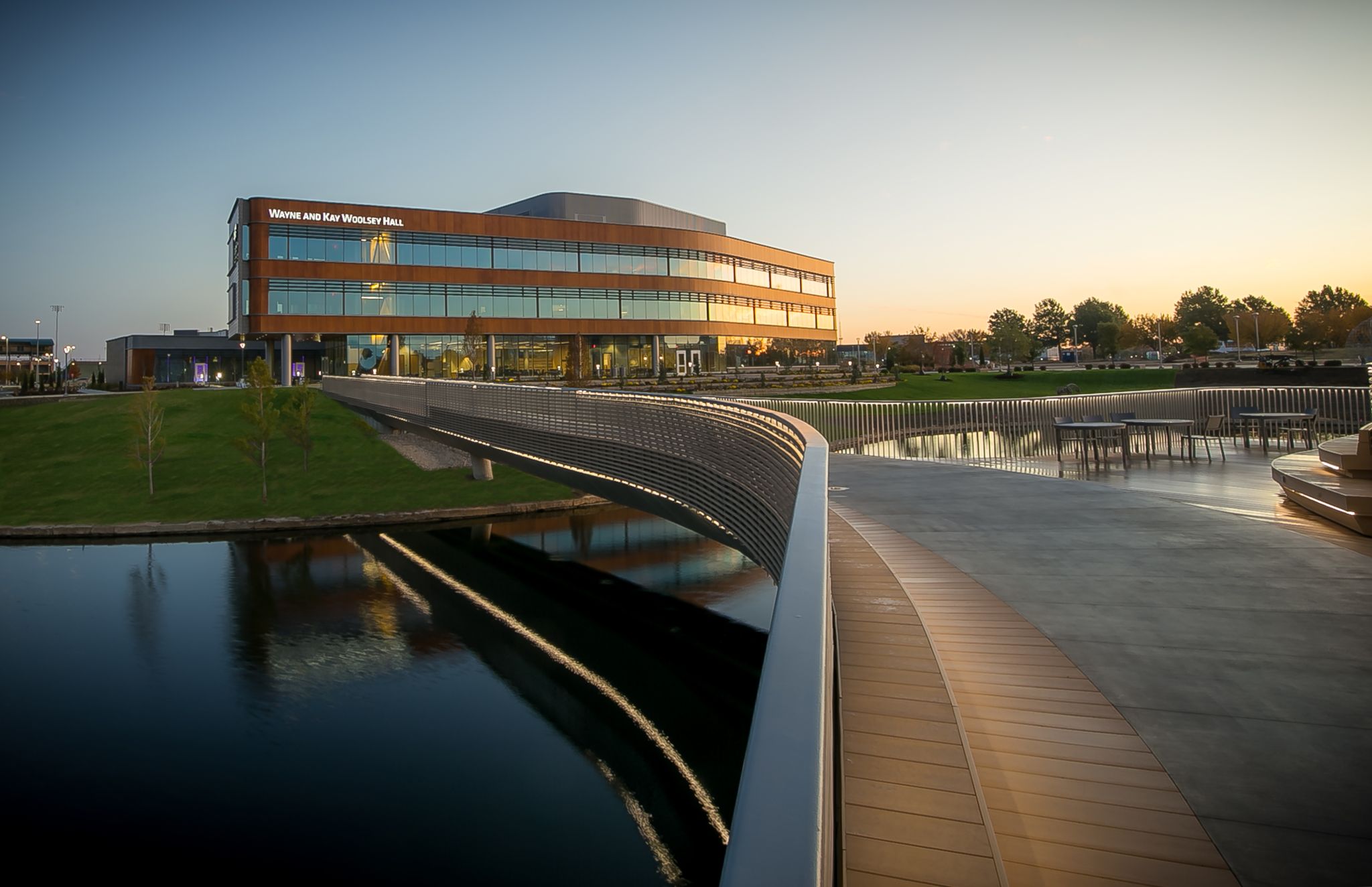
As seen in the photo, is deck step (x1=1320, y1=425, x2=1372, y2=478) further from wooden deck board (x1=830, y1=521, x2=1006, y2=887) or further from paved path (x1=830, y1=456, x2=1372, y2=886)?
wooden deck board (x1=830, y1=521, x2=1006, y2=887)

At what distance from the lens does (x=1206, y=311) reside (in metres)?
122

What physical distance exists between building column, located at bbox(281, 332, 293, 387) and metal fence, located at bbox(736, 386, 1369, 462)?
45.1m

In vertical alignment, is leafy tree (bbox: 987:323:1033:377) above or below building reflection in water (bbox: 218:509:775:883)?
above

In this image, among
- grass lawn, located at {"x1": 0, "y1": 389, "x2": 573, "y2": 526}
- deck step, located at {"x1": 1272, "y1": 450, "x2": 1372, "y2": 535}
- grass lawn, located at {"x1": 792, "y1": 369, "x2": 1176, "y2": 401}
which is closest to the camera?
deck step, located at {"x1": 1272, "y1": 450, "x2": 1372, "y2": 535}

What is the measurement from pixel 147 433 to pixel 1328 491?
122 feet

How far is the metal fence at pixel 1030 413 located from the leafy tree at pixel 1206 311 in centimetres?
10896

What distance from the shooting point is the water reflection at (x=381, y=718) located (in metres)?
10.3

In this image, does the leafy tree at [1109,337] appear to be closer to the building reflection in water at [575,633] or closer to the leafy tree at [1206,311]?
the leafy tree at [1206,311]

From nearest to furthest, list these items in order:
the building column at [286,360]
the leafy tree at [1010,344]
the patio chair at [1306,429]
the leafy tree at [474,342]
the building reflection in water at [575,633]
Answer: the building reflection in water at [575,633] < the patio chair at [1306,429] < the building column at [286,360] < the leafy tree at [474,342] < the leafy tree at [1010,344]

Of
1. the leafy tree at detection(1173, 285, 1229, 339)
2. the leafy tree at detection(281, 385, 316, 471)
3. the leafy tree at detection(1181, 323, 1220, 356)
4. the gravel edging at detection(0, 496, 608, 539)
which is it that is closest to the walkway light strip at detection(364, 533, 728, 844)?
the gravel edging at detection(0, 496, 608, 539)

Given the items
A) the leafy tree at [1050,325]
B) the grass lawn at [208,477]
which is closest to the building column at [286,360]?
the grass lawn at [208,477]

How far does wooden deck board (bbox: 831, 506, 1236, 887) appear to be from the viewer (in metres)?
3.03

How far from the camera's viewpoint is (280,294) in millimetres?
53375

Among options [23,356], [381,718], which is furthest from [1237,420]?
[23,356]
